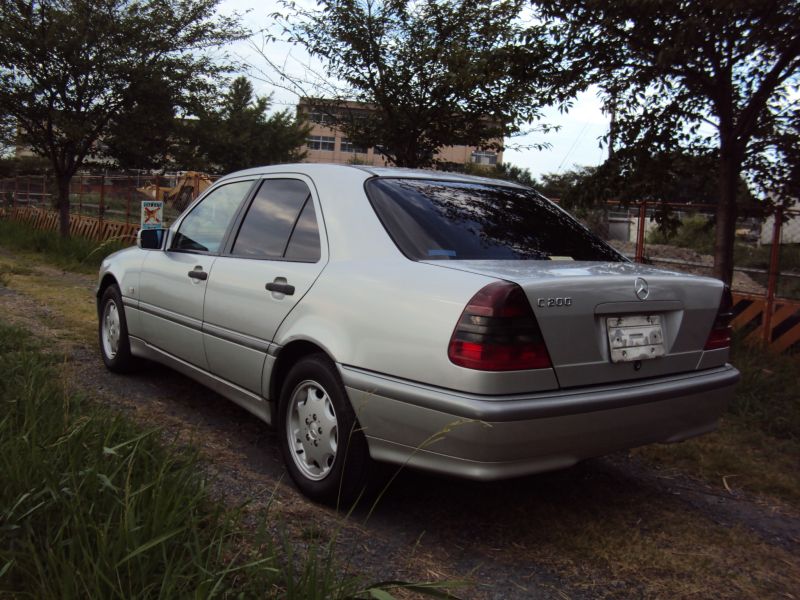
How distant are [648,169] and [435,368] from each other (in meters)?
4.62

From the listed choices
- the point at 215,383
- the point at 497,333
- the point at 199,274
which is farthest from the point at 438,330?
the point at 199,274

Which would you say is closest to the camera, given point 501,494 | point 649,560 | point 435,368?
point 435,368

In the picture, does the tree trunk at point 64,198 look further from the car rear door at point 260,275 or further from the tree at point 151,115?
the car rear door at point 260,275

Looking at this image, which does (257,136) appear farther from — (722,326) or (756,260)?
(722,326)

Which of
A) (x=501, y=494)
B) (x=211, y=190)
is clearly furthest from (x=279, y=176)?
(x=501, y=494)

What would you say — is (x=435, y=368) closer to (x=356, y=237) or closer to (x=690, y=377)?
(x=356, y=237)

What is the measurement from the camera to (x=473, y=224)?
325 centimetres

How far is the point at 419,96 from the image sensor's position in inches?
321

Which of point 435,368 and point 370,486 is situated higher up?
point 435,368

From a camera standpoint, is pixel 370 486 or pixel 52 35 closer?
pixel 370 486

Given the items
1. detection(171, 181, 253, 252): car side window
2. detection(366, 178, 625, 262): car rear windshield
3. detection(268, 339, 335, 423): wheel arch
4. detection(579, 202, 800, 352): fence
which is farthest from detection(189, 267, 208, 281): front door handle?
detection(579, 202, 800, 352): fence

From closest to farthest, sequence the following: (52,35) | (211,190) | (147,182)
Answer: (211,190) → (52,35) → (147,182)

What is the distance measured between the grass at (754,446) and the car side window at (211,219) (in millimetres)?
2806

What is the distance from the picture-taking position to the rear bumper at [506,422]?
2.48 meters
